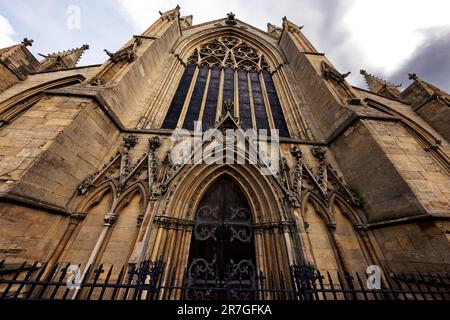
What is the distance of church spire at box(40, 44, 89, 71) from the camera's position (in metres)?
9.02

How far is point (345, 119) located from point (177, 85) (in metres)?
6.48

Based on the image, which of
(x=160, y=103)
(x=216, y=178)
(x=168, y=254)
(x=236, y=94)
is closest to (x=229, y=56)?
(x=236, y=94)

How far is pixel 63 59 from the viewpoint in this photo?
10125 mm

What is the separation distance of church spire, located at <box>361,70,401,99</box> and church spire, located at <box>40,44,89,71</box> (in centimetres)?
1701

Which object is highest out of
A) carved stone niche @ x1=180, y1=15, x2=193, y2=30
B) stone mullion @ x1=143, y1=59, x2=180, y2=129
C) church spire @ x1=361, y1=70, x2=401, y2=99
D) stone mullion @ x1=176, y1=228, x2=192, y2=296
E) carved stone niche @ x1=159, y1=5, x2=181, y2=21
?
carved stone niche @ x1=180, y1=15, x2=193, y2=30

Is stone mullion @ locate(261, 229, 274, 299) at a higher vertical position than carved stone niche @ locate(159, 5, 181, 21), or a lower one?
lower

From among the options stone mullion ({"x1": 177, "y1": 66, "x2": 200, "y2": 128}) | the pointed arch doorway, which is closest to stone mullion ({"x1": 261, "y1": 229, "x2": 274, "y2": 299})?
the pointed arch doorway

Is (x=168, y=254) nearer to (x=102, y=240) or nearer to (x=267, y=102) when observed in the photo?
(x=102, y=240)

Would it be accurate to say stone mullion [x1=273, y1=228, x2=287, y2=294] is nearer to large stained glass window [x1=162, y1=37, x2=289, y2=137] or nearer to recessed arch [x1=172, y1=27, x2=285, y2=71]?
large stained glass window [x1=162, y1=37, x2=289, y2=137]

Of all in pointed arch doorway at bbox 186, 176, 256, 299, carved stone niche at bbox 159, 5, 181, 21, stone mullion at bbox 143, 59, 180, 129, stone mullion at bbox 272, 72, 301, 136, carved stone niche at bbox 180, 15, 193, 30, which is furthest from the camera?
carved stone niche at bbox 180, 15, 193, 30

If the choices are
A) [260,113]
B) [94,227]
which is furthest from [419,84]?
[94,227]

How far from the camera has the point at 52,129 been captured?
3.65 metres

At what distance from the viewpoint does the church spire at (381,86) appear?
955cm
